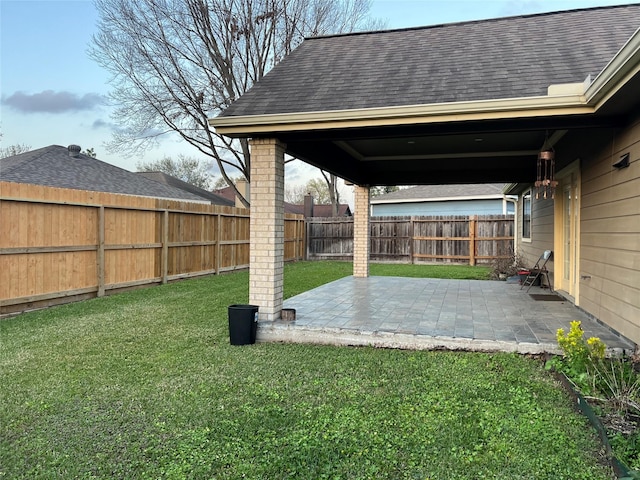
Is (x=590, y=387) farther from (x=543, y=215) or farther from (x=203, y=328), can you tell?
(x=543, y=215)

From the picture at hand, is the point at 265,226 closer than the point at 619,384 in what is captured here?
No

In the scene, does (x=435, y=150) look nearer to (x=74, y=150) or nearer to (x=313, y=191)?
(x=74, y=150)

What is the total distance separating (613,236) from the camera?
185 inches

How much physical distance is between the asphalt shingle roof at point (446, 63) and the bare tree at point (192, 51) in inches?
354

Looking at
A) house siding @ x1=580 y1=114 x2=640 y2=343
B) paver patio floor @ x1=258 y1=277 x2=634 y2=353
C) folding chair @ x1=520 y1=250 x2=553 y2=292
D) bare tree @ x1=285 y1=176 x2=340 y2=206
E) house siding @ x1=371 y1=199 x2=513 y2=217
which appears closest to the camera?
house siding @ x1=580 y1=114 x2=640 y2=343

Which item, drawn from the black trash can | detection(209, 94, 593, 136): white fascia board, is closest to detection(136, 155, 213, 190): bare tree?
detection(209, 94, 593, 136): white fascia board

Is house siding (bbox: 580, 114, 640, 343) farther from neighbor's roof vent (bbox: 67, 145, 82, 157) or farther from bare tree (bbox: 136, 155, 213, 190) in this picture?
bare tree (bbox: 136, 155, 213, 190)

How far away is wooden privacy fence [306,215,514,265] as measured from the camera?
15.2 metres

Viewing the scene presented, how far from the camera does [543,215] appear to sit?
902cm

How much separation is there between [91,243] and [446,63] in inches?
258

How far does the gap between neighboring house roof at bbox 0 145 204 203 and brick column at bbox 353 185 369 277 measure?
24.1 feet

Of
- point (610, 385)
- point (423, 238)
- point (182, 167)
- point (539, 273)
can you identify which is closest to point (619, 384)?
point (610, 385)

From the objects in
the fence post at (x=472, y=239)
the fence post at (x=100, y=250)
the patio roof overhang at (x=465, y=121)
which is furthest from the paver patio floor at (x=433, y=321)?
the fence post at (x=472, y=239)

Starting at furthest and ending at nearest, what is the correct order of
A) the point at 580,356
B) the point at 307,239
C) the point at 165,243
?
the point at 307,239
the point at 165,243
the point at 580,356
